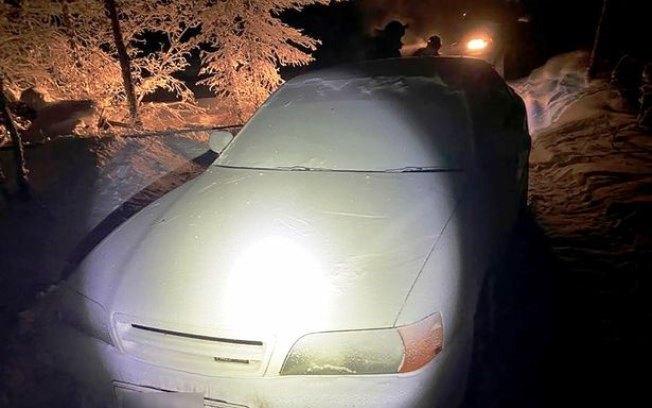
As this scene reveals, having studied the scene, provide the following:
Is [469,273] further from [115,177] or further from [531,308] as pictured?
[115,177]

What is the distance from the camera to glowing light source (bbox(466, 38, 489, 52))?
11492 millimetres

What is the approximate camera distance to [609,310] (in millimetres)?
3248

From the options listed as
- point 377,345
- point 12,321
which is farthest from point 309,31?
point 377,345

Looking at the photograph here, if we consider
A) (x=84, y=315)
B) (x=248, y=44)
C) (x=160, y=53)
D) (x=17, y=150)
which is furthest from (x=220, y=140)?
(x=160, y=53)

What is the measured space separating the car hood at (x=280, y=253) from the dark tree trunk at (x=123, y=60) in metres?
5.91

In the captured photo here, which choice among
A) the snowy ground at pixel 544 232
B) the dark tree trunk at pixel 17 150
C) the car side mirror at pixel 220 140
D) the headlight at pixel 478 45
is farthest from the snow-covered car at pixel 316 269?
the headlight at pixel 478 45

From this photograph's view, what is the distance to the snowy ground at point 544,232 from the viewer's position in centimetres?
293

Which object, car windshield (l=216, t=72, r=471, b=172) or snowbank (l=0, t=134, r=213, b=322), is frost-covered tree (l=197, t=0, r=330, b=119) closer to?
snowbank (l=0, t=134, r=213, b=322)

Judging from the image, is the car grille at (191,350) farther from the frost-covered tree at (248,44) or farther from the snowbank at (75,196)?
the frost-covered tree at (248,44)

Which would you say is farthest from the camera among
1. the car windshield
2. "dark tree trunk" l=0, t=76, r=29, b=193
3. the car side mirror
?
"dark tree trunk" l=0, t=76, r=29, b=193

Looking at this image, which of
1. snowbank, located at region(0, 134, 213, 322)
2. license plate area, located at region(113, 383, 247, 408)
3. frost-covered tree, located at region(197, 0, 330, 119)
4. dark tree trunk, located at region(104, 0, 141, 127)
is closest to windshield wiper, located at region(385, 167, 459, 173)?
license plate area, located at region(113, 383, 247, 408)

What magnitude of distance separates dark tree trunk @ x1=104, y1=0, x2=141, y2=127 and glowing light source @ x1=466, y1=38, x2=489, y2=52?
7876mm

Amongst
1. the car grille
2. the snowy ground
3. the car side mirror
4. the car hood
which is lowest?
the snowy ground

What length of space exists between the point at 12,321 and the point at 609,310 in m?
4.31
